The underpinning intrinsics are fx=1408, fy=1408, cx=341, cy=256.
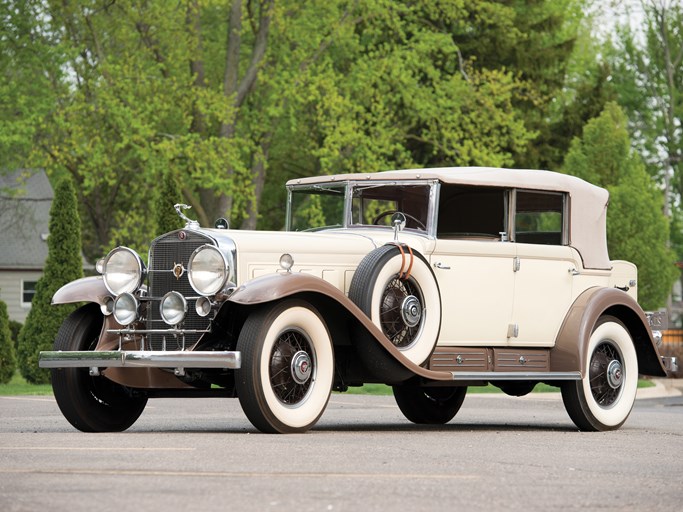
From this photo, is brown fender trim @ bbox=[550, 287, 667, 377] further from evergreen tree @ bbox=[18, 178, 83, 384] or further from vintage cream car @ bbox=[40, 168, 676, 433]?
evergreen tree @ bbox=[18, 178, 83, 384]

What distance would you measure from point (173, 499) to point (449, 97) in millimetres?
29984

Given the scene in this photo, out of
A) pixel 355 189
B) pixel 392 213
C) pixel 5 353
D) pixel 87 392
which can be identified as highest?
pixel 355 189

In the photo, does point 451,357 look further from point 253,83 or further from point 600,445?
point 253,83

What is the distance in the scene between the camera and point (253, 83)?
1326 inches

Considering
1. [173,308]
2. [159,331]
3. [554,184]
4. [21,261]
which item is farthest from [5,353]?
[21,261]

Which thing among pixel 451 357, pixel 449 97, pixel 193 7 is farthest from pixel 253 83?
pixel 451 357

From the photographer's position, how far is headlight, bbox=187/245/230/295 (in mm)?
10734

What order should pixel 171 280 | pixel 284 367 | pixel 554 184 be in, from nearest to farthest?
pixel 284 367, pixel 171 280, pixel 554 184

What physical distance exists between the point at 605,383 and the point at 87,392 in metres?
4.72

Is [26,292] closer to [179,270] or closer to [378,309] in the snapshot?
[179,270]

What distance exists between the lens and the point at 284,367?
1059 cm

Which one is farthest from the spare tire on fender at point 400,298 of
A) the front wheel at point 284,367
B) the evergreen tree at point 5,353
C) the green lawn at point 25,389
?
the evergreen tree at point 5,353

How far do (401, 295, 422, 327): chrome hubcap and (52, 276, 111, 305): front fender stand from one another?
239 cm

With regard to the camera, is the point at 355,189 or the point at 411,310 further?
the point at 355,189
